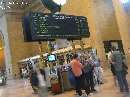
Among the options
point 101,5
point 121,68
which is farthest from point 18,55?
point 121,68

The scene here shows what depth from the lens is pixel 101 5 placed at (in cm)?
2653

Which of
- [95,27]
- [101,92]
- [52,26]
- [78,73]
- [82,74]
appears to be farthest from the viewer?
[95,27]

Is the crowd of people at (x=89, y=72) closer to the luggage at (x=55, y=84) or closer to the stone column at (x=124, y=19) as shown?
the luggage at (x=55, y=84)

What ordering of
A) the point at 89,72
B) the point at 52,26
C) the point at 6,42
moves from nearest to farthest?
the point at 52,26 < the point at 89,72 < the point at 6,42

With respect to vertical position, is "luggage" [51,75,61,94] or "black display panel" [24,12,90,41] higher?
"black display panel" [24,12,90,41]

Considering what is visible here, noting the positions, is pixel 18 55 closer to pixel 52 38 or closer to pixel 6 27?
pixel 6 27

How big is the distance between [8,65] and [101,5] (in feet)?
52.3

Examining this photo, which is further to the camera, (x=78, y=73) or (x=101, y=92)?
(x=101, y=92)

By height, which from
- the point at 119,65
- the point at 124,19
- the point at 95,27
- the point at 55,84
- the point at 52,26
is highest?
the point at 124,19

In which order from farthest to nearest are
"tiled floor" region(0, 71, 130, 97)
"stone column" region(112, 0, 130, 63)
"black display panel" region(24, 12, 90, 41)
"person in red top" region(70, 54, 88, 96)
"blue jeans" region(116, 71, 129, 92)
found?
"stone column" region(112, 0, 130, 63) < "black display panel" region(24, 12, 90, 41) < "tiled floor" region(0, 71, 130, 97) < "person in red top" region(70, 54, 88, 96) < "blue jeans" region(116, 71, 129, 92)

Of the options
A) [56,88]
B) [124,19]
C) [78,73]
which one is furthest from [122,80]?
[124,19]

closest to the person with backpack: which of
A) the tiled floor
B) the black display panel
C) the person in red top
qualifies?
the tiled floor

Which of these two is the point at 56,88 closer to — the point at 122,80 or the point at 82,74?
the point at 82,74

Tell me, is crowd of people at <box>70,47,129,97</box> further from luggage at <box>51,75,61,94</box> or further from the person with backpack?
luggage at <box>51,75,61,94</box>
